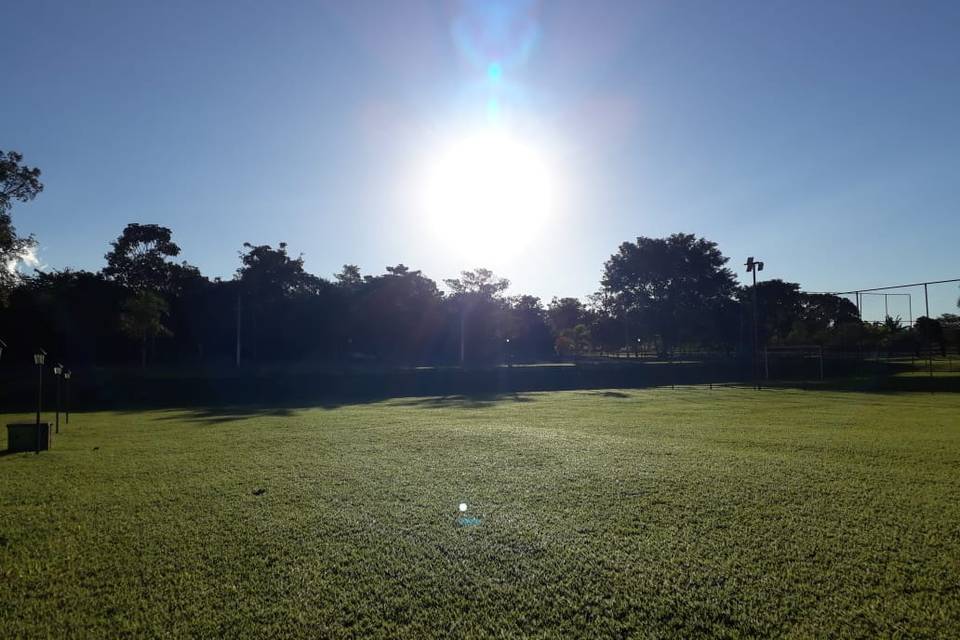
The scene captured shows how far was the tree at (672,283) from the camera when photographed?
5447 cm

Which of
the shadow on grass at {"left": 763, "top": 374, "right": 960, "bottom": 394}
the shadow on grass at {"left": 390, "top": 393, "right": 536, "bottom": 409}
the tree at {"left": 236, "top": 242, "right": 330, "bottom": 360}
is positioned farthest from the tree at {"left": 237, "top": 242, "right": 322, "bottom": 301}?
the shadow on grass at {"left": 763, "top": 374, "right": 960, "bottom": 394}

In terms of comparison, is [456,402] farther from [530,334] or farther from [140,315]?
[530,334]

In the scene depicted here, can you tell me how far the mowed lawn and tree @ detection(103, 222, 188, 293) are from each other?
1146 inches

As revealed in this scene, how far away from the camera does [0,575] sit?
404 centimetres

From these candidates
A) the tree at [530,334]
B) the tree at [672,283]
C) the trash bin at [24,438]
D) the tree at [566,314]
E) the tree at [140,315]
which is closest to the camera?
the trash bin at [24,438]

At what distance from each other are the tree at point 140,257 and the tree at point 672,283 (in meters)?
43.4

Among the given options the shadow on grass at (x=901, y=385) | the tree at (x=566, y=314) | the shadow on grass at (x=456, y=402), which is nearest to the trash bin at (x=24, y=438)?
the shadow on grass at (x=456, y=402)

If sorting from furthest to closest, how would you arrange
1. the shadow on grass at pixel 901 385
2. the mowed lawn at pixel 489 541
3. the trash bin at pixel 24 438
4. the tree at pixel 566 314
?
1. the tree at pixel 566 314
2. the shadow on grass at pixel 901 385
3. the trash bin at pixel 24 438
4. the mowed lawn at pixel 489 541

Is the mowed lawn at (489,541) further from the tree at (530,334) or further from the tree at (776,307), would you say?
the tree at (776,307)

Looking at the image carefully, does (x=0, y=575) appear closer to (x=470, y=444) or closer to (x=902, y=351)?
(x=470, y=444)

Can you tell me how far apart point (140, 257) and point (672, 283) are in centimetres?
4809

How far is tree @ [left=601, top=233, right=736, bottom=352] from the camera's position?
179 ft

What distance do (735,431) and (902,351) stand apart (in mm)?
45766

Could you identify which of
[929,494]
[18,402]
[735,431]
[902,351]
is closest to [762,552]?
[929,494]
